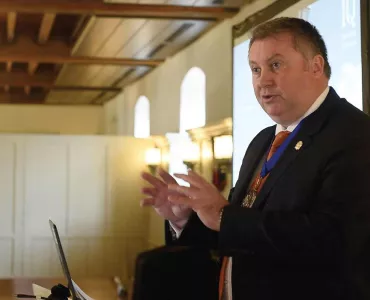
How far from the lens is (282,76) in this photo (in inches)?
52.7

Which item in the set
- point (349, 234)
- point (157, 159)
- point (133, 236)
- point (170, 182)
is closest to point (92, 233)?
point (133, 236)

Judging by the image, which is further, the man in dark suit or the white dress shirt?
the white dress shirt

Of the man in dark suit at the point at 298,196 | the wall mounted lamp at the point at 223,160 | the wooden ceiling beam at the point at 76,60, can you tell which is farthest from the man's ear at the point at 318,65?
Answer: the wooden ceiling beam at the point at 76,60

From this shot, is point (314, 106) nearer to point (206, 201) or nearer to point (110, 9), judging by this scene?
point (206, 201)

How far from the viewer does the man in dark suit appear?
1202 millimetres

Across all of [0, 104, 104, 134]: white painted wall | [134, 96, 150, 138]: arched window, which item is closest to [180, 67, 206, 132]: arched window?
[134, 96, 150, 138]: arched window

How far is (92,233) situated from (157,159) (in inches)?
43.7

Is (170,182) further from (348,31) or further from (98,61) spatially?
(98,61)

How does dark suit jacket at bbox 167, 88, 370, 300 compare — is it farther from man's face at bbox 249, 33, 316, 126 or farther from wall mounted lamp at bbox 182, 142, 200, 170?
wall mounted lamp at bbox 182, 142, 200, 170

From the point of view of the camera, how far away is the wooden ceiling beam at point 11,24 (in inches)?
207

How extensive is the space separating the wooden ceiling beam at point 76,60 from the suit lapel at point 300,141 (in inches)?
217

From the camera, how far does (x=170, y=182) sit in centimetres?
161

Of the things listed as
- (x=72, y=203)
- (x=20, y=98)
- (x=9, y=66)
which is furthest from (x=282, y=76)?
(x=20, y=98)

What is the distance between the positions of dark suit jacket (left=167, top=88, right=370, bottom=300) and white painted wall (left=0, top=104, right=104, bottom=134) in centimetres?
1062
